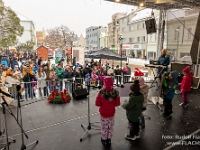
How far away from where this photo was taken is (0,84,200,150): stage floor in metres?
3.48

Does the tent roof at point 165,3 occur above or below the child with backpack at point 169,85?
above

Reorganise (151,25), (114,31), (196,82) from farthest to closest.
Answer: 1. (114,31)
2. (151,25)
3. (196,82)

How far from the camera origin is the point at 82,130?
417 centimetres

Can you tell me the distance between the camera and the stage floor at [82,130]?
348 centimetres

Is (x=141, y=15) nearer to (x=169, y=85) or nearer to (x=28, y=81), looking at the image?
(x=28, y=81)

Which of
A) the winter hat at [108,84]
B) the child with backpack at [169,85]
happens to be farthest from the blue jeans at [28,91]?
the child with backpack at [169,85]

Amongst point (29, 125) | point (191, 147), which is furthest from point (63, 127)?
point (191, 147)

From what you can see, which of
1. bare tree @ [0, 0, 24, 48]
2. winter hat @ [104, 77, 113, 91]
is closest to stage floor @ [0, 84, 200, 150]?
winter hat @ [104, 77, 113, 91]

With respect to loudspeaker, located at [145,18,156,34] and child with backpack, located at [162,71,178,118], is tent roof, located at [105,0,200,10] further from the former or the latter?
child with backpack, located at [162,71,178,118]

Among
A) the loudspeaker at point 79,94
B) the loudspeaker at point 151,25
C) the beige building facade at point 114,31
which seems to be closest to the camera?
the loudspeaker at point 79,94

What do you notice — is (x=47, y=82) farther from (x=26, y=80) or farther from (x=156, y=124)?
(x=156, y=124)

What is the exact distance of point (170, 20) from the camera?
993cm

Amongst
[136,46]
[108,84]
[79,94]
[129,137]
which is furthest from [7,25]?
[136,46]

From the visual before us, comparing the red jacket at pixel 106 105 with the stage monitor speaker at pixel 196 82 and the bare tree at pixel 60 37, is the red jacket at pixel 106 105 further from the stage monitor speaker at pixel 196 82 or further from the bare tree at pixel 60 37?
the bare tree at pixel 60 37
